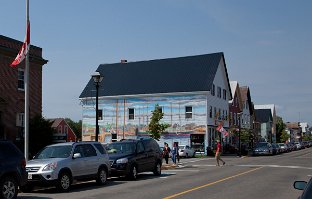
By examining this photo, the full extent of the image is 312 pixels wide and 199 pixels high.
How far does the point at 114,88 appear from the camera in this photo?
6181 centimetres

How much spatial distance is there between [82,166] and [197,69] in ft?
144

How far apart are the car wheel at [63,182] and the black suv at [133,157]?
4.14 m

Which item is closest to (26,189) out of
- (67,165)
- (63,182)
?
(63,182)

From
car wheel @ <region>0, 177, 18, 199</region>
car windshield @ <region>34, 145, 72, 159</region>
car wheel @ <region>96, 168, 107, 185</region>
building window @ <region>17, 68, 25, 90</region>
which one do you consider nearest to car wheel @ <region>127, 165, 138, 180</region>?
car wheel @ <region>96, 168, 107, 185</region>

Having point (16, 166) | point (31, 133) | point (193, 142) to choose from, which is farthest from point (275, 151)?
point (16, 166)

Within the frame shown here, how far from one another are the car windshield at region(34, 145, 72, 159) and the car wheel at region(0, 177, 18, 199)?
329 centimetres

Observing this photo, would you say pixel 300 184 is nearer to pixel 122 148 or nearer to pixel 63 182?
pixel 63 182

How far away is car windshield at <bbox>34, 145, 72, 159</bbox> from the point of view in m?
16.4

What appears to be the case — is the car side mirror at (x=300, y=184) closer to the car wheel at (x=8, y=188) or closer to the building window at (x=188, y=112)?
the car wheel at (x=8, y=188)

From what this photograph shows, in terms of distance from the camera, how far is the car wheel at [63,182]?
15.3 meters

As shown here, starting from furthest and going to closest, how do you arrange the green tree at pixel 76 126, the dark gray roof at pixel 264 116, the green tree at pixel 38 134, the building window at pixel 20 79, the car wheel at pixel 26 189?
the green tree at pixel 76 126
the dark gray roof at pixel 264 116
the building window at pixel 20 79
the green tree at pixel 38 134
the car wheel at pixel 26 189

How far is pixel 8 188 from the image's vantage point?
1285 centimetres

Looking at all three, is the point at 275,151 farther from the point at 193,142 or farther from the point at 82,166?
the point at 82,166

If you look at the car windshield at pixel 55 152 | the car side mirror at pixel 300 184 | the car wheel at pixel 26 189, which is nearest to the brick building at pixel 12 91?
the car windshield at pixel 55 152
